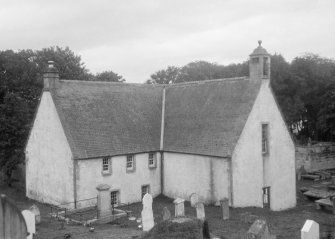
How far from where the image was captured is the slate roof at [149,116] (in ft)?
111

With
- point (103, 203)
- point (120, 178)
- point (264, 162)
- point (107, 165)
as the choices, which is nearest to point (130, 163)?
point (120, 178)

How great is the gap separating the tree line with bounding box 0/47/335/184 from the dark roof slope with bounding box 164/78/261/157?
1543 centimetres

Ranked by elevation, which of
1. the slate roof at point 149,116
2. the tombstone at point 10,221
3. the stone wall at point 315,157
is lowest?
the stone wall at point 315,157

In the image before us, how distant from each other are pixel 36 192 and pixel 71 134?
791cm

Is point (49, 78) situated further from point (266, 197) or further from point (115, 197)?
point (266, 197)

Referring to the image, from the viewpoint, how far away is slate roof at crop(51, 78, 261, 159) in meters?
33.7

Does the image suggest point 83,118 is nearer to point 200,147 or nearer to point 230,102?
point 200,147

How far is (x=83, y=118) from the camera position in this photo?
1375 inches

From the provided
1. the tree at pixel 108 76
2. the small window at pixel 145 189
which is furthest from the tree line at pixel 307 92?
the small window at pixel 145 189

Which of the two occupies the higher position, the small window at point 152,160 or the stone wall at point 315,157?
the small window at point 152,160

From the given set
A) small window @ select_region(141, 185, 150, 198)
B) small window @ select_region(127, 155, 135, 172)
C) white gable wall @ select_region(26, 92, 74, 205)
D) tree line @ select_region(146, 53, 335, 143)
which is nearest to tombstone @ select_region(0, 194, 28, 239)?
white gable wall @ select_region(26, 92, 74, 205)

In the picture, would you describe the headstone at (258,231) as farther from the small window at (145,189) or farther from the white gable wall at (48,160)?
the small window at (145,189)

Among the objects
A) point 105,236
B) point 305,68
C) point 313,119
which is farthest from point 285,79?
point 105,236

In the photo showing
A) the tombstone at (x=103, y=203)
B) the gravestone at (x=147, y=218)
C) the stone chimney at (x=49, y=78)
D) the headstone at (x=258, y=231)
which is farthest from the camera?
the stone chimney at (x=49, y=78)
